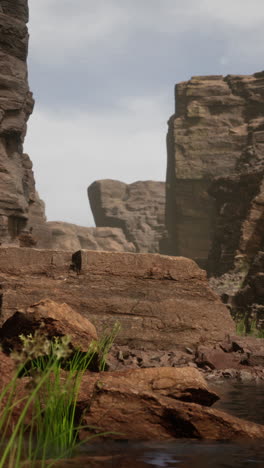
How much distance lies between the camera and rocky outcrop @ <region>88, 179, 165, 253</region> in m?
75.0

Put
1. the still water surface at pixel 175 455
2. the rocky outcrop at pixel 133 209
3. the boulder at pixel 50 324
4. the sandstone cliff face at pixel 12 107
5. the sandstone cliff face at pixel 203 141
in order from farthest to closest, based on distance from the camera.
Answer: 1. the rocky outcrop at pixel 133 209
2. the sandstone cliff face at pixel 203 141
3. the sandstone cliff face at pixel 12 107
4. the boulder at pixel 50 324
5. the still water surface at pixel 175 455

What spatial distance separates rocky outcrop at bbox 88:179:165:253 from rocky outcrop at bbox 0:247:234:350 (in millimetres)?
63337

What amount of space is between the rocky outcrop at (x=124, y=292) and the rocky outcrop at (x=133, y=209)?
2494 inches

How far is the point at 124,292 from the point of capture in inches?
378

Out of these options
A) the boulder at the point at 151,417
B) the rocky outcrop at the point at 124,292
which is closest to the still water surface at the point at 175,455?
the boulder at the point at 151,417

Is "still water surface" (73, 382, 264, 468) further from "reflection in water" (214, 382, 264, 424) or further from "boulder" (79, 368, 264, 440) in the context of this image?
"reflection in water" (214, 382, 264, 424)

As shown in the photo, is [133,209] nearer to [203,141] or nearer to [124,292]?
[203,141]

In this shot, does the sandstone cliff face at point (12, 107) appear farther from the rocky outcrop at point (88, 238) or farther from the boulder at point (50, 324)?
the rocky outcrop at point (88, 238)

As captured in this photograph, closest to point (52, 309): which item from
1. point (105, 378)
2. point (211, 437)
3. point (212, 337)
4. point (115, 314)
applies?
point (105, 378)

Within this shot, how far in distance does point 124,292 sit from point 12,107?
1154 centimetres

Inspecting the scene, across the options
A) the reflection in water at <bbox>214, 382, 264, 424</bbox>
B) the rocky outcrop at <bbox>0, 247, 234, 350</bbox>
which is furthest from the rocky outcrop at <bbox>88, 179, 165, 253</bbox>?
the reflection in water at <bbox>214, 382, 264, 424</bbox>

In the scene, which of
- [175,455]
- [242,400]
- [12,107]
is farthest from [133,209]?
[175,455]

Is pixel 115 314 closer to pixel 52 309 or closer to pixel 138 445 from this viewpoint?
pixel 52 309

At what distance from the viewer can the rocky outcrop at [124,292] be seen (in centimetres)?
938
